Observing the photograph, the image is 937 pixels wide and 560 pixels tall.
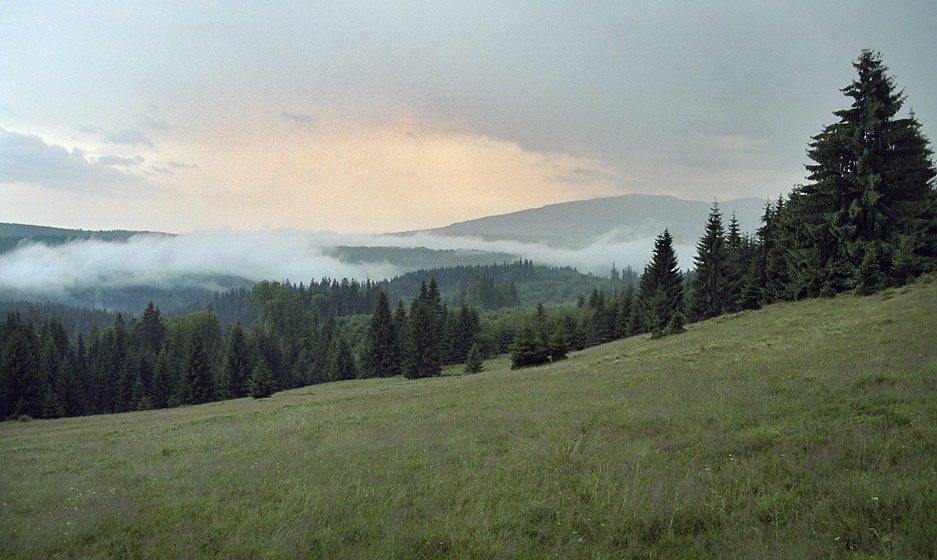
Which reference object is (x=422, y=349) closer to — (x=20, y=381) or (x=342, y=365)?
(x=342, y=365)

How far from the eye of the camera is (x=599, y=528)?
5.89 metres

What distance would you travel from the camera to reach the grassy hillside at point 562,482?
18.1 ft

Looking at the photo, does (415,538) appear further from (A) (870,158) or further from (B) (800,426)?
(A) (870,158)

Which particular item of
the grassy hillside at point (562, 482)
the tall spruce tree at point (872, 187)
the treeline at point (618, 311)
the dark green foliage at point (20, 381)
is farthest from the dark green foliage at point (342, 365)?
the tall spruce tree at point (872, 187)

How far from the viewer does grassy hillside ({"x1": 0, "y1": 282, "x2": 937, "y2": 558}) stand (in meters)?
5.51

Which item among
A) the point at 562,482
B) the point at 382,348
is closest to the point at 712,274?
the point at 562,482

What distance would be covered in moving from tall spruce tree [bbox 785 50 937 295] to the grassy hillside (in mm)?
23604

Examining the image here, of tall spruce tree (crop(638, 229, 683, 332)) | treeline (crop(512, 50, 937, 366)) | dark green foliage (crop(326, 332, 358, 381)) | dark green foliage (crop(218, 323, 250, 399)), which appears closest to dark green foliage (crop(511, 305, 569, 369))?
treeline (crop(512, 50, 937, 366))

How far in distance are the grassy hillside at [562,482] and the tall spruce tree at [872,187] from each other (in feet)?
77.4

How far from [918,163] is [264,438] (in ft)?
155

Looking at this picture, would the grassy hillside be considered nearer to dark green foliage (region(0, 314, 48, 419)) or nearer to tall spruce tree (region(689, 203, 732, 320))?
tall spruce tree (region(689, 203, 732, 320))

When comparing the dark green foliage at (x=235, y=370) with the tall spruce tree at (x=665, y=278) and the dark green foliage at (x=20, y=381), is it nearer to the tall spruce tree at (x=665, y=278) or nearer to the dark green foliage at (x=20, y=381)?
the dark green foliage at (x=20, y=381)

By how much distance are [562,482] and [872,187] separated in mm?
39744

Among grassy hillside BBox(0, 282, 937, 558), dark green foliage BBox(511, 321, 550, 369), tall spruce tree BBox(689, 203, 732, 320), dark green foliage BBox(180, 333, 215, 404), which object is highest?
tall spruce tree BBox(689, 203, 732, 320)
